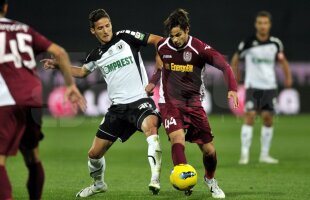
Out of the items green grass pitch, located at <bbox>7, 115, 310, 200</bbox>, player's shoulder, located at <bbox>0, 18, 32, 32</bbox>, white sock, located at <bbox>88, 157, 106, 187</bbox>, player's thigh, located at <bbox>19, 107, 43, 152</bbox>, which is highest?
player's shoulder, located at <bbox>0, 18, 32, 32</bbox>

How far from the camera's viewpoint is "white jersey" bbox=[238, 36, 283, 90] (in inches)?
498

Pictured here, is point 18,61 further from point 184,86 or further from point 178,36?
point 184,86

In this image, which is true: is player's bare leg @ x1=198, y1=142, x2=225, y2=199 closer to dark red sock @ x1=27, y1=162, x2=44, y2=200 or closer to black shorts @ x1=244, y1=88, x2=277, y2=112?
dark red sock @ x1=27, y1=162, x2=44, y2=200

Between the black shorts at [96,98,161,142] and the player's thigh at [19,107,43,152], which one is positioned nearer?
the player's thigh at [19,107,43,152]

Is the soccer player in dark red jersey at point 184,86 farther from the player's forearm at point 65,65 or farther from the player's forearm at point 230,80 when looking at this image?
the player's forearm at point 65,65

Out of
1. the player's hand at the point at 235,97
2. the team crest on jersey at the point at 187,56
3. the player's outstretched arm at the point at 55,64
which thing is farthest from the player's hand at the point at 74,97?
the team crest on jersey at the point at 187,56

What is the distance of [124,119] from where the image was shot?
27.2 ft

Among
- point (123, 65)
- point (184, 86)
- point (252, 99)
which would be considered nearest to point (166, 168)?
point (252, 99)

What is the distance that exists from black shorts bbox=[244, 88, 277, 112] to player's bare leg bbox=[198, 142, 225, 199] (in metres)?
4.58

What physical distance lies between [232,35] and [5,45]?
57.1 ft

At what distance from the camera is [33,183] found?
20.4ft

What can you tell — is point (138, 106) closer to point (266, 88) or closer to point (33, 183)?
point (33, 183)

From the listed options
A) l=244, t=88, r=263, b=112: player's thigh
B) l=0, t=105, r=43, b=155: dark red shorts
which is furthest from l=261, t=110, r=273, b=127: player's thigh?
l=0, t=105, r=43, b=155: dark red shorts

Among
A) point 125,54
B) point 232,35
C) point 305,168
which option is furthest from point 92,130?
point 125,54
